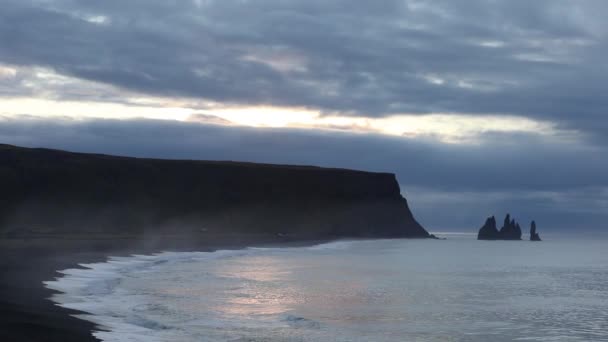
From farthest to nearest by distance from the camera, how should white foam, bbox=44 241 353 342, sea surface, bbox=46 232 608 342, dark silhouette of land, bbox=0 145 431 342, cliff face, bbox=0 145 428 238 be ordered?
1. cliff face, bbox=0 145 428 238
2. dark silhouette of land, bbox=0 145 431 342
3. sea surface, bbox=46 232 608 342
4. white foam, bbox=44 241 353 342

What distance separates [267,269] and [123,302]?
28.1m

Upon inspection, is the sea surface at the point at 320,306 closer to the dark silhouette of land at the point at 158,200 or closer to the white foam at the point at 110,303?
the white foam at the point at 110,303

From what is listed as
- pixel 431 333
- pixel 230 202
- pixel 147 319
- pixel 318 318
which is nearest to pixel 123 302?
pixel 147 319

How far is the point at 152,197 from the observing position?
169750mm

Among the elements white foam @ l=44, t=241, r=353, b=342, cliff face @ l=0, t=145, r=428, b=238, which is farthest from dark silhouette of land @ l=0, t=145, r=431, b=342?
white foam @ l=44, t=241, r=353, b=342

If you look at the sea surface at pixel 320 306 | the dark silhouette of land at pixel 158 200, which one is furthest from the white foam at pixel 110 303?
the dark silhouette of land at pixel 158 200

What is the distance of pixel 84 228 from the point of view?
15025 cm

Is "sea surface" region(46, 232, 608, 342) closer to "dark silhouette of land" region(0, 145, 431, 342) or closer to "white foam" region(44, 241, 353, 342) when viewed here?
"white foam" region(44, 241, 353, 342)

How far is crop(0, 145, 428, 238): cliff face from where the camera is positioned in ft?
491

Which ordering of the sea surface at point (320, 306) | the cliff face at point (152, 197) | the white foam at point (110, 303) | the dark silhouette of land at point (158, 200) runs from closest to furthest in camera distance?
the white foam at point (110, 303)
the sea surface at point (320, 306)
the dark silhouette of land at point (158, 200)
the cliff face at point (152, 197)

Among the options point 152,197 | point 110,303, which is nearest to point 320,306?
point 110,303

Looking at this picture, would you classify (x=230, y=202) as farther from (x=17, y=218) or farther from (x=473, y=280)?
(x=473, y=280)

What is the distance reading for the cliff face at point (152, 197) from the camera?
149688mm

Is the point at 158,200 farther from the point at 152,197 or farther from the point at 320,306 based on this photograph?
the point at 320,306
